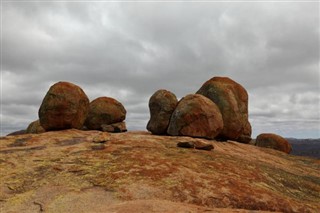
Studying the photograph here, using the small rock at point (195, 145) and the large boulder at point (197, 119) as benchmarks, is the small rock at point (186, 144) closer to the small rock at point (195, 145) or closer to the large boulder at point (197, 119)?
the small rock at point (195, 145)

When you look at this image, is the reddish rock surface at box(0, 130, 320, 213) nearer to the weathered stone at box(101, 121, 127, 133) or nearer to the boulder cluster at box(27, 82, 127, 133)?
the boulder cluster at box(27, 82, 127, 133)

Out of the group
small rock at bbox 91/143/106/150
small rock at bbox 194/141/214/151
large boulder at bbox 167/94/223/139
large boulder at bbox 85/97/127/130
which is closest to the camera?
small rock at bbox 91/143/106/150

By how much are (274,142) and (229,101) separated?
14264 millimetres

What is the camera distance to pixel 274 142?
45188 millimetres

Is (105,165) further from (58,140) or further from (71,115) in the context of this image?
(71,115)

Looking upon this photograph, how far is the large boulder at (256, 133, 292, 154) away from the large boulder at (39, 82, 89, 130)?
85.0ft

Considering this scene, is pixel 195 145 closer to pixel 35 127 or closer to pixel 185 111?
pixel 185 111

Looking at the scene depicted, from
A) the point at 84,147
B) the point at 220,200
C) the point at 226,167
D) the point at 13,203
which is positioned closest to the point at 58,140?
the point at 84,147

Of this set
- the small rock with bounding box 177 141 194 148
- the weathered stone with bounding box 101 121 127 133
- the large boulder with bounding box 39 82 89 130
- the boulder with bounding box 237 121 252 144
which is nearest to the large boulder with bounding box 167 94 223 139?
the small rock with bounding box 177 141 194 148

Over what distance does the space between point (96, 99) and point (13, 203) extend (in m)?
34.2

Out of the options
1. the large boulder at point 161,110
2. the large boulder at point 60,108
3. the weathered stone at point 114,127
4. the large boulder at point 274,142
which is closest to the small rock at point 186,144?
the large boulder at point 161,110

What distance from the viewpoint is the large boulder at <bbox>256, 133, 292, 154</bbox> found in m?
44.8

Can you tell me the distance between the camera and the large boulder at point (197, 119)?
31.0 meters

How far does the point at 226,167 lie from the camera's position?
19.3 metres
